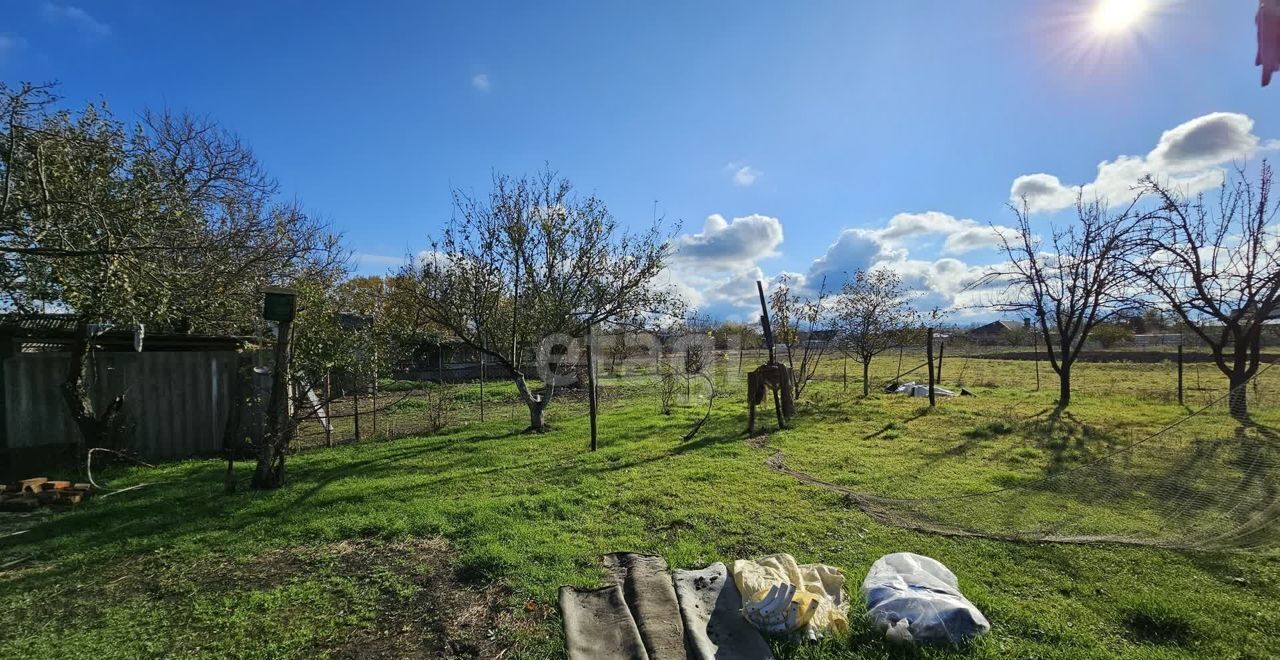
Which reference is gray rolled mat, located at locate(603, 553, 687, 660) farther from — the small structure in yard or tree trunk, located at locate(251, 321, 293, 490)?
the small structure in yard

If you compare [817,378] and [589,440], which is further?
[817,378]

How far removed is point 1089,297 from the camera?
1019 centimetres

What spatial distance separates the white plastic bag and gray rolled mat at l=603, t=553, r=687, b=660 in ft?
3.45

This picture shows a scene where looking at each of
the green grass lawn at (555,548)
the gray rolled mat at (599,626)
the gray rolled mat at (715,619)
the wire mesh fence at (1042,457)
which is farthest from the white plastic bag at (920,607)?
the wire mesh fence at (1042,457)

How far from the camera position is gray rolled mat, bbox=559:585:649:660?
2.65m

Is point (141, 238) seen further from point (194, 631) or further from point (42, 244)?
point (194, 631)

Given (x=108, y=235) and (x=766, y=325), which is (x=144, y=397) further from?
(x=766, y=325)

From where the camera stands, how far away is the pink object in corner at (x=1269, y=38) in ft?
5.47

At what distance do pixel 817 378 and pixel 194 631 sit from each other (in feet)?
60.9

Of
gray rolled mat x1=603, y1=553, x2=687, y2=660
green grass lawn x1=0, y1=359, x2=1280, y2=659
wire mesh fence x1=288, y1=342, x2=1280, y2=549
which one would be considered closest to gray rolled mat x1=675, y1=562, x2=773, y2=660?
gray rolled mat x1=603, y1=553, x2=687, y2=660

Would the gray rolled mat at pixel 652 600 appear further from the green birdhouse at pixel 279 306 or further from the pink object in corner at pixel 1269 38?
the green birdhouse at pixel 279 306

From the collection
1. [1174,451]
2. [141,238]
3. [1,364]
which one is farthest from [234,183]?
[1174,451]

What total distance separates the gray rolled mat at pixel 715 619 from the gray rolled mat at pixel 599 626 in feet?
0.98

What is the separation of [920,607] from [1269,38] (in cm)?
262
